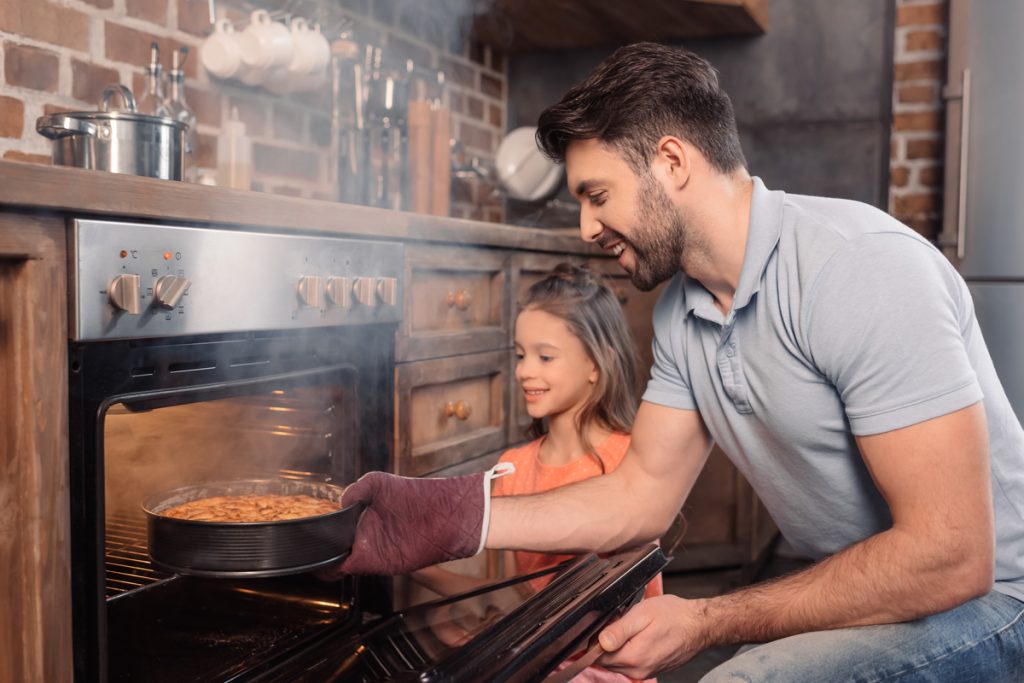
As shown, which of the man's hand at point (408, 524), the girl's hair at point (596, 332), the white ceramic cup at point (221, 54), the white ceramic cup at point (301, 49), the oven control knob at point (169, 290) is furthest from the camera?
the white ceramic cup at point (301, 49)

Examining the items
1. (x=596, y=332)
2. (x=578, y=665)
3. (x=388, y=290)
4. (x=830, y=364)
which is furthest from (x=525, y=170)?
(x=578, y=665)

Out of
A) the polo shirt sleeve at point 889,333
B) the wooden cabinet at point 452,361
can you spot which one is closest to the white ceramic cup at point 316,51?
the wooden cabinet at point 452,361

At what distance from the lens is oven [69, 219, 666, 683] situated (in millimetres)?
1004

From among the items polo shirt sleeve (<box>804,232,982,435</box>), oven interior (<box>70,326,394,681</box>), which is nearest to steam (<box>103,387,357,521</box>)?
oven interior (<box>70,326,394,681</box>)

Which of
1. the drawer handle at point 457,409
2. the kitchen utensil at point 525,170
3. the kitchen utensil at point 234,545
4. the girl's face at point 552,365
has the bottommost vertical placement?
the kitchen utensil at point 234,545

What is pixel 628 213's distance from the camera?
4.49 ft

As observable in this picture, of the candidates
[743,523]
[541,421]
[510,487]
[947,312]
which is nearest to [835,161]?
[743,523]

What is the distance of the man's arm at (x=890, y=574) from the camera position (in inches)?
43.2

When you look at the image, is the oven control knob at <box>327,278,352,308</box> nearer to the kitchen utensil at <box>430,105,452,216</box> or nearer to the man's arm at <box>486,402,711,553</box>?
the man's arm at <box>486,402,711,553</box>

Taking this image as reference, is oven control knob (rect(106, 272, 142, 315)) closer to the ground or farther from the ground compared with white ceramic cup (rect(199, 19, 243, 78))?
closer to the ground

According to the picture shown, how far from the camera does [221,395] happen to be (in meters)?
1.20

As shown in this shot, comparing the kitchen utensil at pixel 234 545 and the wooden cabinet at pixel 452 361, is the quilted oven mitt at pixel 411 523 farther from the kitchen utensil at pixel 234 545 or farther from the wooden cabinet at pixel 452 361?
the wooden cabinet at pixel 452 361

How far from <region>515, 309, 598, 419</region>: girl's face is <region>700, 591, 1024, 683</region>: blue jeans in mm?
712

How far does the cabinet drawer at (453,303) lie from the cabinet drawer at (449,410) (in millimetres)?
31
